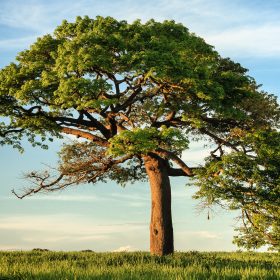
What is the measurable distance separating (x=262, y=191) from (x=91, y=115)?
1001 centimetres

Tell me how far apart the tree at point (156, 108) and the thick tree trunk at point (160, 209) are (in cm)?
6

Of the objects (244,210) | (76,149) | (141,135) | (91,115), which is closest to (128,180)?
(76,149)

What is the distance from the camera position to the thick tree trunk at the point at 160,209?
2578 cm

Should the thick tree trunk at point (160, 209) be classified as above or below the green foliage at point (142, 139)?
below

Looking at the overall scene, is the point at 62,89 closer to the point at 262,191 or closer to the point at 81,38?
the point at 81,38

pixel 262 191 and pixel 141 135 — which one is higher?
pixel 141 135

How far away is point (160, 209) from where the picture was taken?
26.1 metres

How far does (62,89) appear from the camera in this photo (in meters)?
21.5

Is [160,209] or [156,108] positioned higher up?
[156,108]

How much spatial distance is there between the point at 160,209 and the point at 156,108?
5.53 m

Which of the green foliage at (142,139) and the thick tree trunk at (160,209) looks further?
the thick tree trunk at (160,209)

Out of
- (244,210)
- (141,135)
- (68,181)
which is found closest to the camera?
(141,135)

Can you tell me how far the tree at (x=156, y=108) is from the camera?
22.0 m

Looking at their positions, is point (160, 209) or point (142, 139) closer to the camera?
point (142, 139)
